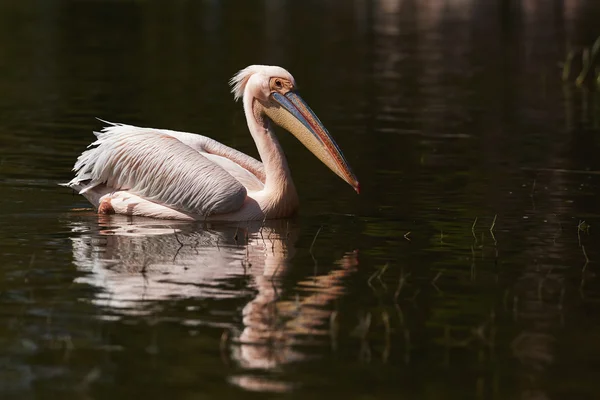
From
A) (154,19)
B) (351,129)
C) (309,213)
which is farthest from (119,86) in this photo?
(154,19)

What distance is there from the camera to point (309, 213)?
10.1 metres

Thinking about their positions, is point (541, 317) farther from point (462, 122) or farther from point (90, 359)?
point (462, 122)

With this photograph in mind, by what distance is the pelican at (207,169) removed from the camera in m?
9.40

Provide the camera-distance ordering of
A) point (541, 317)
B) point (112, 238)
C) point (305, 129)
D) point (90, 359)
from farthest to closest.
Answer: point (305, 129) < point (112, 238) < point (541, 317) < point (90, 359)

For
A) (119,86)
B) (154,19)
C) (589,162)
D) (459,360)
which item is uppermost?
(154,19)

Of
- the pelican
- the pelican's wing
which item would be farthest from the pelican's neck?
the pelican's wing

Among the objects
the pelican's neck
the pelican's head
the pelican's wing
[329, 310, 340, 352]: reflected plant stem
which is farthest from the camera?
the pelican's head

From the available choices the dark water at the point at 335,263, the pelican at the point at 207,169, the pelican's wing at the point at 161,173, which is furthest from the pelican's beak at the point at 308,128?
the pelican's wing at the point at 161,173

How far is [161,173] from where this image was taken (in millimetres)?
9445

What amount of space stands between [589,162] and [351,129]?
10.9ft

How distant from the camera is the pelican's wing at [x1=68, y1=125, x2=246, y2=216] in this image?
9.34 m

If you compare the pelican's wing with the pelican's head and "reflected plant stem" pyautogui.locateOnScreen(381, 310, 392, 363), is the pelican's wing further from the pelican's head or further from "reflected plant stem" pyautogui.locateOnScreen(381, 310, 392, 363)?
"reflected plant stem" pyautogui.locateOnScreen(381, 310, 392, 363)

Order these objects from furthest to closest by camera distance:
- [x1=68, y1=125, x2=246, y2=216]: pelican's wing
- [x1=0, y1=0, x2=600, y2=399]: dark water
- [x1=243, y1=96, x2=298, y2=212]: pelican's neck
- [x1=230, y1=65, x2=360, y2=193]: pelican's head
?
[x1=230, y1=65, x2=360, y2=193]: pelican's head
[x1=243, y1=96, x2=298, y2=212]: pelican's neck
[x1=68, y1=125, x2=246, y2=216]: pelican's wing
[x1=0, y1=0, x2=600, y2=399]: dark water

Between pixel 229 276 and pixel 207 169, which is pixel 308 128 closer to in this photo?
pixel 207 169
